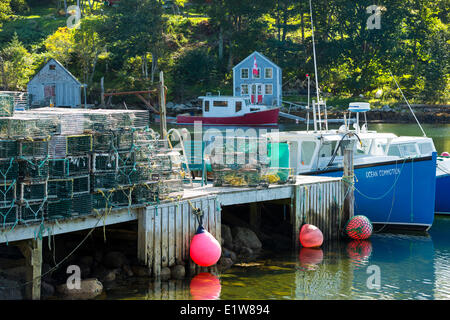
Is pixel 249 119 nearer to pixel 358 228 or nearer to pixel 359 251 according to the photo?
pixel 358 228

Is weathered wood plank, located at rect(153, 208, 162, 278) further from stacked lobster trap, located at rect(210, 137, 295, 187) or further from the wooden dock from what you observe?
stacked lobster trap, located at rect(210, 137, 295, 187)

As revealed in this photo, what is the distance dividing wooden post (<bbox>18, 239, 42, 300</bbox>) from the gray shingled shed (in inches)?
1513

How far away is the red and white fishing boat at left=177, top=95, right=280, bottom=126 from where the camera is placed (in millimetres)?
53469

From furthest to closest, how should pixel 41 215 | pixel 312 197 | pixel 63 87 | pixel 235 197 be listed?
pixel 63 87
pixel 312 197
pixel 235 197
pixel 41 215


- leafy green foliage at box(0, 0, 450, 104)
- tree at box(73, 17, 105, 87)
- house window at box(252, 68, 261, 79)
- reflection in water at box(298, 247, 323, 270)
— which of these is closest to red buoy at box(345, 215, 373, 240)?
reflection in water at box(298, 247, 323, 270)

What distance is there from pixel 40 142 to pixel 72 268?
112 inches

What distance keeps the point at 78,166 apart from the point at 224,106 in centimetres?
4170

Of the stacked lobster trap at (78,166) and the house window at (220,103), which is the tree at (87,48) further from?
the stacked lobster trap at (78,166)

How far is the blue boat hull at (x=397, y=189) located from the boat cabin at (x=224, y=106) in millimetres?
35183

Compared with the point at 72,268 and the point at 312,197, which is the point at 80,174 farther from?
the point at 312,197

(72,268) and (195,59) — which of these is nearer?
(72,268)

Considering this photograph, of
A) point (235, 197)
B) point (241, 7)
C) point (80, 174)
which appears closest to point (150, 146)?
point (80, 174)
